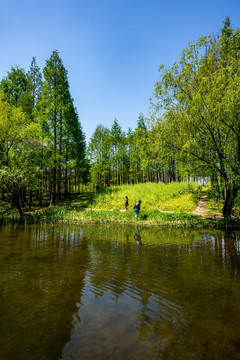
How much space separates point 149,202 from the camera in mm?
21391

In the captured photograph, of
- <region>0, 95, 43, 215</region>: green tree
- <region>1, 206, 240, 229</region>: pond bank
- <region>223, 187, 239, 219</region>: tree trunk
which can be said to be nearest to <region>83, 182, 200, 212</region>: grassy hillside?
<region>1, 206, 240, 229</region>: pond bank

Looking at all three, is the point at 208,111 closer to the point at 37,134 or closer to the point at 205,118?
the point at 205,118

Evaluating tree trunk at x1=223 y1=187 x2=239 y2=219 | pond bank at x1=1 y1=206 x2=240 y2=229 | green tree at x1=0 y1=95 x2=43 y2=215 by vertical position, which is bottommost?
pond bank at x1=1 y1=206 x2=240 y2=229

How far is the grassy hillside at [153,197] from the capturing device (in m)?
20.0

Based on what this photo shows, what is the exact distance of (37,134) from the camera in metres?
20.9

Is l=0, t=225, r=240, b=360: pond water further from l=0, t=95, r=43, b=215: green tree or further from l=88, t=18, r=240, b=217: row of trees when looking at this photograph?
l=0, t=95, r=43, b=215: green tree

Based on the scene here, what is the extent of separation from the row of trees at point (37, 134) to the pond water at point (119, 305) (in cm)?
1341

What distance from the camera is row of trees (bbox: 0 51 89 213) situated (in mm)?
18867

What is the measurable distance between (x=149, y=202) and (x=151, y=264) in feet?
50.8

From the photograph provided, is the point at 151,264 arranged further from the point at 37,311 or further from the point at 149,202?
the point at 149,202

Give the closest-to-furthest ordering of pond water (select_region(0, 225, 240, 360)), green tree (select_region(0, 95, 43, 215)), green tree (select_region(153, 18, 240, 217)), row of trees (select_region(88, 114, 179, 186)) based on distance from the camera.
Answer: pond water (select_region(0, 225, 240, 360)), green tree (select_region(153, 18, 240, 217)), green tree (select_region(0, 95, 43, 215)), row of trees (select_region(88, 114, 179, 186))

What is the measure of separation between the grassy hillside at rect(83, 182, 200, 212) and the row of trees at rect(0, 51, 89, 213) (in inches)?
Answer: 190

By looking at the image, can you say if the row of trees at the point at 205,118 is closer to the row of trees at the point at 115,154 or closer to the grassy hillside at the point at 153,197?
the grassy hillside at the point at 153,197

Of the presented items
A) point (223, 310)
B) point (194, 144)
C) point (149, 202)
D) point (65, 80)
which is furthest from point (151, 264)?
point (65, 80)
